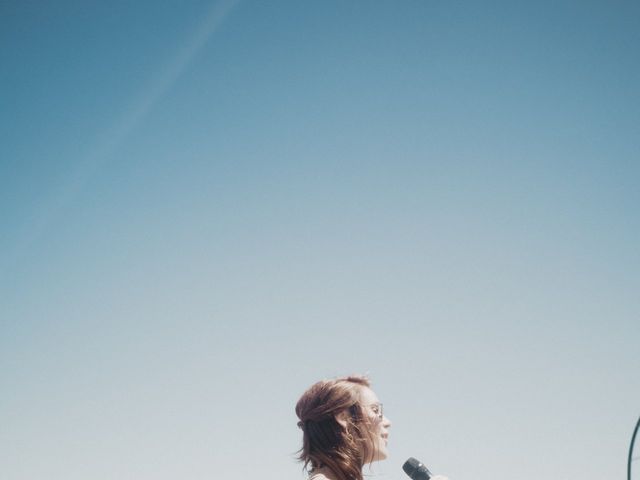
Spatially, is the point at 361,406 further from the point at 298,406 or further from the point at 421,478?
the point at 421,478

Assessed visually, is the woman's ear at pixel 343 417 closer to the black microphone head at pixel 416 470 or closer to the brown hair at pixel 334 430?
the brown hair at pixel 334 430

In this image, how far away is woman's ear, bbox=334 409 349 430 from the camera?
2.77 m

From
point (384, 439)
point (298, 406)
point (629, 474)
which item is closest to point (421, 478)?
point (384, 439)

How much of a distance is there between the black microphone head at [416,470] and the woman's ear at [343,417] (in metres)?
0.88

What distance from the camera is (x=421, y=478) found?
10.5 ft

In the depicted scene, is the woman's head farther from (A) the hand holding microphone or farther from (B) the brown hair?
(A) the hand holding microphone

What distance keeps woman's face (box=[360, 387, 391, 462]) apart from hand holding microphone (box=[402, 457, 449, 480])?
17.0 inches

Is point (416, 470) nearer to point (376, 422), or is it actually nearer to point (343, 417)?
point (376, 422)

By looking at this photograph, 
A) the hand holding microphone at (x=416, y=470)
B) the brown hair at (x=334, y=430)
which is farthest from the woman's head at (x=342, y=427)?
the hand holding microphone at (x=416, y=470)

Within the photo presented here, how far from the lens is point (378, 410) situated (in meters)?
2.96

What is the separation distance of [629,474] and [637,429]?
19cm

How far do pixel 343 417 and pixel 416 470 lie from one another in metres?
0.91

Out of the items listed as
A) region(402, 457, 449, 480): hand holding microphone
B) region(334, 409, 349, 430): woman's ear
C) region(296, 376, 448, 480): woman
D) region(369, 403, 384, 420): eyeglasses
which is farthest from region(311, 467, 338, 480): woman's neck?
region(402, 457, 449, 480): hand holding microphone

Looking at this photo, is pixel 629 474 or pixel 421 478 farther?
pixel 421 478
